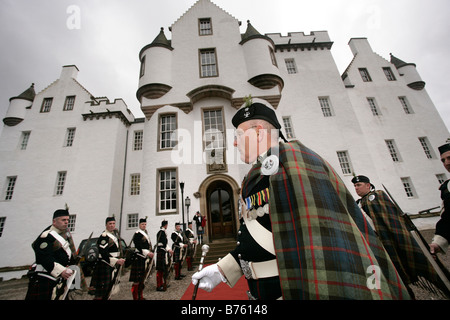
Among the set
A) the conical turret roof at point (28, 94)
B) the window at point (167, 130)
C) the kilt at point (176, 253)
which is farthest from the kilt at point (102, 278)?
the conical turret roof at point (28, 94)

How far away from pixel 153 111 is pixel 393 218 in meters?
13.0

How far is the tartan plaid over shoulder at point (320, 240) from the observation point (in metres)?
1.02

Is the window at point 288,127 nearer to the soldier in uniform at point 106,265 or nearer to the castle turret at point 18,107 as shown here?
the soldier in uniform at point 106,265

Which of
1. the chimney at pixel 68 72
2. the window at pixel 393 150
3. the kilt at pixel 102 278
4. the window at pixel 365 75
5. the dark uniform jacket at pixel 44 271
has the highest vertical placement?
the chimney at pixel 68 72

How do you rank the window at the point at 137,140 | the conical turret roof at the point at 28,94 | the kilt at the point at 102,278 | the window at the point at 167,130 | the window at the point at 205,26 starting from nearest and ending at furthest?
the kilt at the point at 102,278 → the window at the point at 167,130 → the window at the point at 205,26 → the conical turret roof at the point at 28,94 → the window at the point at 137,140

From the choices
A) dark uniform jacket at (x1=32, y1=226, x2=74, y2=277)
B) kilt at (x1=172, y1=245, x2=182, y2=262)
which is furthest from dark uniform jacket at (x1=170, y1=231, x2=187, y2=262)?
dark uniform jacket at (x1=32, y1=226, x2=74, y2=277)

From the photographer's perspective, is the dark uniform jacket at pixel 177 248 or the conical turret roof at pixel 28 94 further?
the conical turret roof at pixel 28 94

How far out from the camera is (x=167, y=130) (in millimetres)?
12648

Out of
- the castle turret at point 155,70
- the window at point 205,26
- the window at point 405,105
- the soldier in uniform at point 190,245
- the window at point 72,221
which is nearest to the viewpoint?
the soldier in uniform at point 190,245

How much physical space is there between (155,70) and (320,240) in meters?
14.6

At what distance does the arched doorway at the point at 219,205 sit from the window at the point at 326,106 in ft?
33.2

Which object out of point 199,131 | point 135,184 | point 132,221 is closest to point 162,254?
point 199,131
